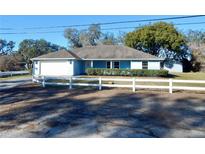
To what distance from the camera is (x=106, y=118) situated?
9.22 metres

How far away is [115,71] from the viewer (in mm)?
36094

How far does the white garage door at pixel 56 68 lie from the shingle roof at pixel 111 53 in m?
3.70

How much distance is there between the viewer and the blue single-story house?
1439 inches

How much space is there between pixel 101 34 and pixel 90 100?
68783mm

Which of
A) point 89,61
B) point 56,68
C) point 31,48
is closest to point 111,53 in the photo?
point 89,61

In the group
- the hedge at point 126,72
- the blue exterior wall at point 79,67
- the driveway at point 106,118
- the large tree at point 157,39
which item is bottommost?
the driveway at point 106,118

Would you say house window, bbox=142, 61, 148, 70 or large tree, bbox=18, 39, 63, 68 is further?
large tree, bbox=18, 39, 63, 68

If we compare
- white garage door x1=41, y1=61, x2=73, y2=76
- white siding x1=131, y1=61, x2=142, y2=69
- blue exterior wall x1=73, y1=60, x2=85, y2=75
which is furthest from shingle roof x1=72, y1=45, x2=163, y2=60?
white garage door x1=41, y1=61, x2=73, y2=76

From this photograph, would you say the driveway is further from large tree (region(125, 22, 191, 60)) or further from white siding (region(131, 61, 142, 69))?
large tree (region(125, 22, 191, 60))

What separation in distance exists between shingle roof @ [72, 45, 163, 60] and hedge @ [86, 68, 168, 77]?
254 centimetres

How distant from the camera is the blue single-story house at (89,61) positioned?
36553 mm

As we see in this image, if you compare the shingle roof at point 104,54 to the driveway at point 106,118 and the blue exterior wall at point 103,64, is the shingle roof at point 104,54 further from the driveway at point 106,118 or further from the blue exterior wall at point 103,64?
the driveway at point 106,118

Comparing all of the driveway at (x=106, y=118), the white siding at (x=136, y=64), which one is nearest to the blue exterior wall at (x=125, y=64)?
the white siding at (x=136, y=64)

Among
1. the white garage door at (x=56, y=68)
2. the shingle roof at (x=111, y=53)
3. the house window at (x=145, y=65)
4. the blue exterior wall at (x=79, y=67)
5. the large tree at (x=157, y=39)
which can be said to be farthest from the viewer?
the large tree at (x=157, y=39)
